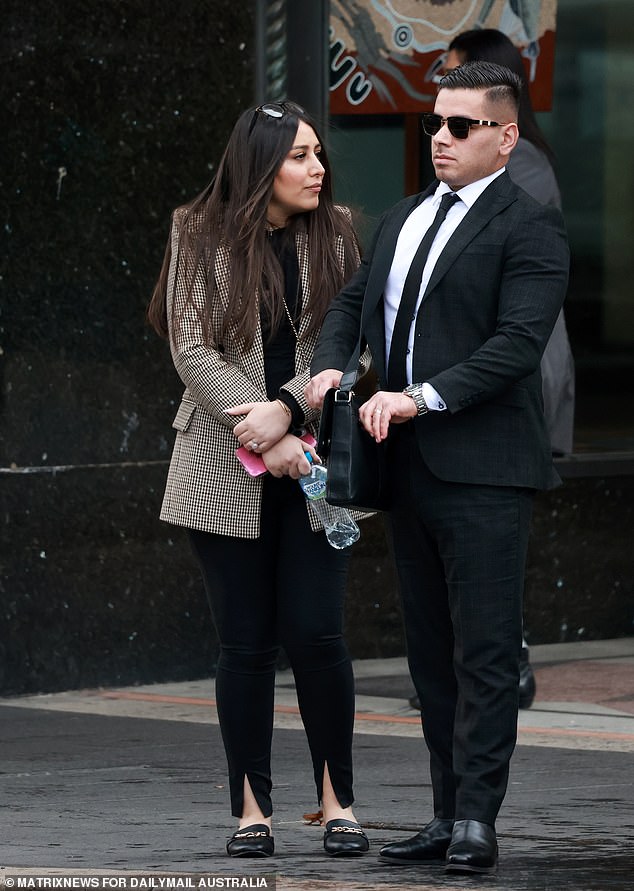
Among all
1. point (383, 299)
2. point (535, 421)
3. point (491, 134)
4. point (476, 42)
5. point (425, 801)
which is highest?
point (476, 42)

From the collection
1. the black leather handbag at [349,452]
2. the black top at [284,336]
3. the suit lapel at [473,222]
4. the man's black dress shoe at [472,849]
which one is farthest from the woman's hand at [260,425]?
the man's black dress shoe at [472,849]

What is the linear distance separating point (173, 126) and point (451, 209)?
10.5ft

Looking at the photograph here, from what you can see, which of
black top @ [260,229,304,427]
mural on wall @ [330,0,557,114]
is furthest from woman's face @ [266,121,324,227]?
mural on wall @ [330,0,557,114]

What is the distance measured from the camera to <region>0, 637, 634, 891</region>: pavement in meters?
4.53

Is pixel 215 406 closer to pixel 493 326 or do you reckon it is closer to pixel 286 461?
pixel 286 461

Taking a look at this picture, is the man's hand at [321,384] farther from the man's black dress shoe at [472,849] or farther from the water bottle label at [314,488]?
the man's black dress shoe at [472,849]

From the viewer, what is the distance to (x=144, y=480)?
7707 millimetres

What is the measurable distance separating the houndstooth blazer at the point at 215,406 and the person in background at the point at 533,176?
183 centimetres

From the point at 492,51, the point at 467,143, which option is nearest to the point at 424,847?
the point at 467,143

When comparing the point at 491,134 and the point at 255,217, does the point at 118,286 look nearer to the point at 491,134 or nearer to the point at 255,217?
the point at 255,217

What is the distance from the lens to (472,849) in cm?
446

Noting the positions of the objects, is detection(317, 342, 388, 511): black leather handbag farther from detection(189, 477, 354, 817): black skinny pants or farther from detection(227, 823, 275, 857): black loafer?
detection(227, 823, 275, 857): black loafer

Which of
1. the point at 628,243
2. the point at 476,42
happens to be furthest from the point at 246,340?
the point at 628,243

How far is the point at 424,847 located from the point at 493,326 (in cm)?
128
